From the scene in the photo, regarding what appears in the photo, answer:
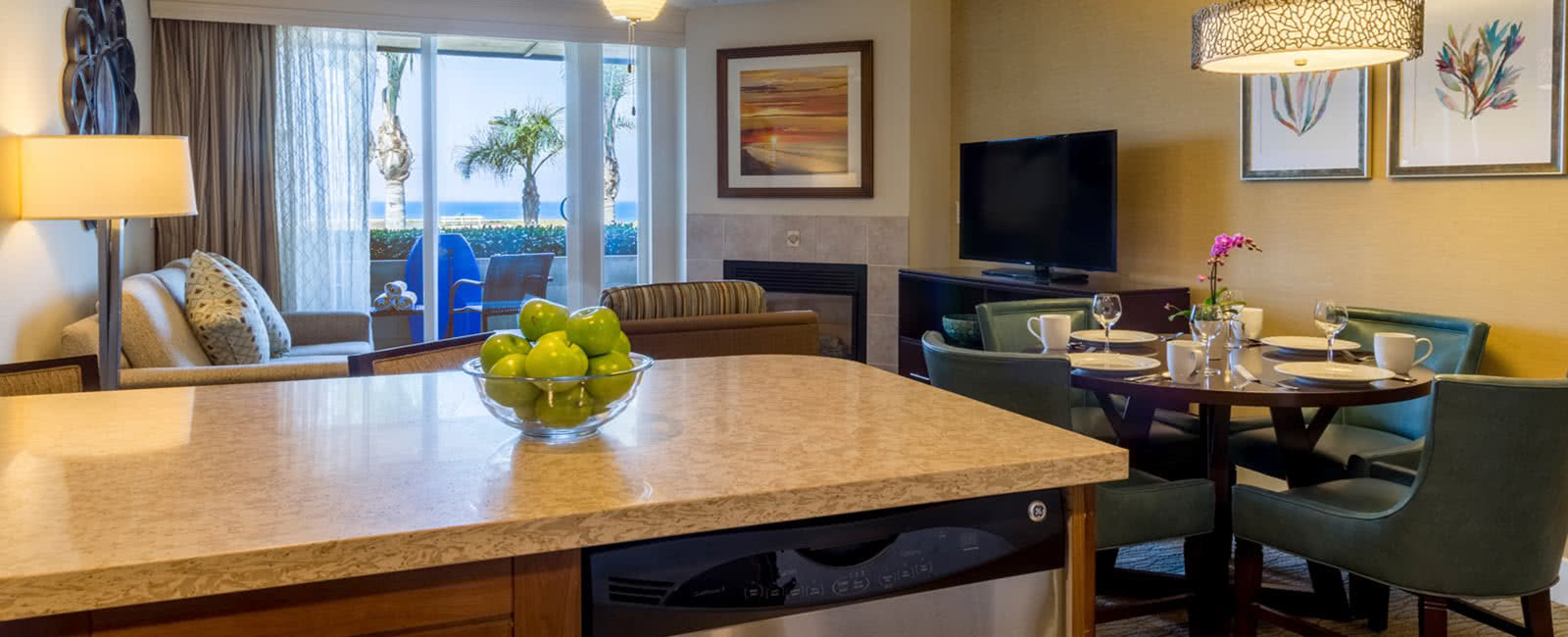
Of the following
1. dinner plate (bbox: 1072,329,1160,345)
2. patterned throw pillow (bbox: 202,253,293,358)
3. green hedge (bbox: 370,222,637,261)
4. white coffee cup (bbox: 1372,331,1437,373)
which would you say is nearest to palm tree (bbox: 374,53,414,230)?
green hedge (bbox: 370,222,637,261)

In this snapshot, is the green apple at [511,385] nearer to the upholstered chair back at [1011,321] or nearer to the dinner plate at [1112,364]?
the dinner plate at [1112,364]

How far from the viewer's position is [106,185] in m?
3.35

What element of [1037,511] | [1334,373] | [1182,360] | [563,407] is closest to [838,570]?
[1037,511]

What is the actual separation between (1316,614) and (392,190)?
5.34 m

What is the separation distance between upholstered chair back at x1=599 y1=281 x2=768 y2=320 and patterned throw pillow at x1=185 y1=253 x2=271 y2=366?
54.6 inches

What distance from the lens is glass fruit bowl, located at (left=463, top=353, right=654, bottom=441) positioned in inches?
53.7

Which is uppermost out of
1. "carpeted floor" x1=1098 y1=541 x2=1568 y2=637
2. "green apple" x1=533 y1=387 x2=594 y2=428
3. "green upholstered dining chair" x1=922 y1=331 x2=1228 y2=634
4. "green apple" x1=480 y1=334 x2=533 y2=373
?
"green apple" x1=480 y1=334 x2=533 y2=373

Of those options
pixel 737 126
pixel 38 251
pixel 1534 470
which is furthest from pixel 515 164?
pixel 1534 470

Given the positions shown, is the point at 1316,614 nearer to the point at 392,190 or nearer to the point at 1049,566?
the point at 1049,566

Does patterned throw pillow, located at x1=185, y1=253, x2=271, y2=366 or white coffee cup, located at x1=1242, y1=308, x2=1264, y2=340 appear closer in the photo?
white coffee cup, located at x1=1242, y1=308, x2=1264, y2=340

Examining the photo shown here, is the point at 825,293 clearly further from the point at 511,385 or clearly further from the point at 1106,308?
the point at 511,385

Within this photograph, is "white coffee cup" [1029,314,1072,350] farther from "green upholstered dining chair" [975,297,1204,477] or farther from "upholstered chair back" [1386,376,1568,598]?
"upholstered chair back" [1386,376,1568,598]

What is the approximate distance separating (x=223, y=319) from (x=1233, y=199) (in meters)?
3.96

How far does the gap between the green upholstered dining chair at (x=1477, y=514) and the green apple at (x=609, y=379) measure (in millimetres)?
1726
